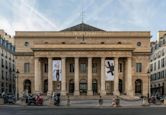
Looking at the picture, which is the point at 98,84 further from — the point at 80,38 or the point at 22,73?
the point at 22,73

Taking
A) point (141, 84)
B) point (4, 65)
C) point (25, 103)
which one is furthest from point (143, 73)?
point (25, 103)

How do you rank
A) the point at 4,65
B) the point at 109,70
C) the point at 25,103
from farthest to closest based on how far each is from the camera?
the point at 4,65 < the point at 109,70 < the point at 25,103

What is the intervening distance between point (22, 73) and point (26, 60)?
3094mm

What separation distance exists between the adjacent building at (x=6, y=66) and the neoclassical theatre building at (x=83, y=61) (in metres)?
10.0

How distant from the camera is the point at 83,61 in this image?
9631 cm

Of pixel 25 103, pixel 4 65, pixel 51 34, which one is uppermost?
pixel 51 34

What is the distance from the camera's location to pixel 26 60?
99.2 meters

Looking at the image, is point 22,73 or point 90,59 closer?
point 90,59

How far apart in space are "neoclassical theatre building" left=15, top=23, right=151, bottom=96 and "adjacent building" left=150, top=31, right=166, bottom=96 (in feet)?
46.8

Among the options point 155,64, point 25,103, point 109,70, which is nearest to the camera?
point 25,103

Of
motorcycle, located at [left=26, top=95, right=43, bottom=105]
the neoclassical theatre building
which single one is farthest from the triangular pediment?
motorcycle, located at [left=26, top=95, right=43, bottom=105]

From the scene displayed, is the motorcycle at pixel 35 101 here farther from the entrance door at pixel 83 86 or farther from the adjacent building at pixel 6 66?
the adjacent building at pixel 6 66

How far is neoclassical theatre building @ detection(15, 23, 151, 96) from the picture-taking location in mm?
92500

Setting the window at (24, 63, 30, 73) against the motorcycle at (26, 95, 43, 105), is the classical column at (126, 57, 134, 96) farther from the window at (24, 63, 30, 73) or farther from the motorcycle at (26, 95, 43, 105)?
the motorcycle at (26, 95, 43, 105)
